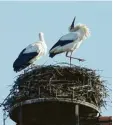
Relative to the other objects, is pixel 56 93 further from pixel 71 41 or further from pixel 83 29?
pixel 83 29

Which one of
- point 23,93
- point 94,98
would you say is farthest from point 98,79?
point 23,93

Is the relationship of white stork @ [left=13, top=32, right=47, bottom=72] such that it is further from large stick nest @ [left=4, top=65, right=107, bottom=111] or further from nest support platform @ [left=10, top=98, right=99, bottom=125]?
nest support platform @ [left=10, top=98, right=99, bottom=125]

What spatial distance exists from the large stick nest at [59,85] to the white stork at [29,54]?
118 cm

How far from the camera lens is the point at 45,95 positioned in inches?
790

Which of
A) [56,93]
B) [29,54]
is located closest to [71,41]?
[29,54]

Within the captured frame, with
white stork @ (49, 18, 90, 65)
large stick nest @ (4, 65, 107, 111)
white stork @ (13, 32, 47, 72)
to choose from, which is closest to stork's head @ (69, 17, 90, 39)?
white stork @ (49, 18, 90, 65)

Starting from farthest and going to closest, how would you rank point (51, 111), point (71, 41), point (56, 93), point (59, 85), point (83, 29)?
point (83, 29), point (71, 41), point (51, 111), point (59, 85), point (56, 93)

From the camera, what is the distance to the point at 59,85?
20203mm

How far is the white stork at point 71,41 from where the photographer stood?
22234mm

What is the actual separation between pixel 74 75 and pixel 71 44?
87.8 inches

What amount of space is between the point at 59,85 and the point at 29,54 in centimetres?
275

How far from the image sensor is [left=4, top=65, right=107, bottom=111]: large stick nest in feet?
65.9

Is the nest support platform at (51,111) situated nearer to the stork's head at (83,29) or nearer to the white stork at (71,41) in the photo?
the white stork at (71,41)

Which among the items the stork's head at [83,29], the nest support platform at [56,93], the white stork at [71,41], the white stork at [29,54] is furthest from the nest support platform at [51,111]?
the stork's head at [83,29]
